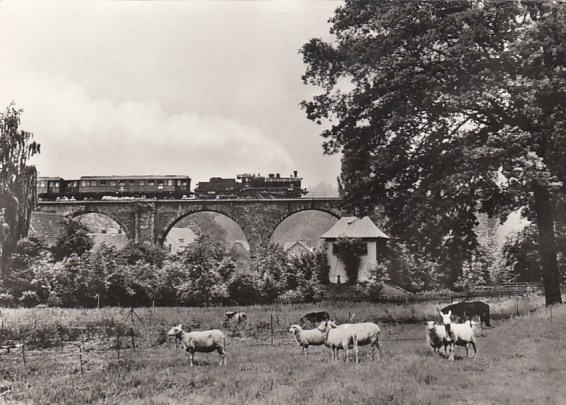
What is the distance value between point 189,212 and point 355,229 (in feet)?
21.5

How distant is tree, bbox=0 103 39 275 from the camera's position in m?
4.47

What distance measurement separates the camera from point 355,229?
5.87 m

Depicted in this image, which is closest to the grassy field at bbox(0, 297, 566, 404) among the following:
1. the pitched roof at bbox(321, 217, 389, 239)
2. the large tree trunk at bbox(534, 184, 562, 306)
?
the large tree trunk at bbox(534, 184, 562, 306)

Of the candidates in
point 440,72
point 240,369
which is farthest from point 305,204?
point 240,369

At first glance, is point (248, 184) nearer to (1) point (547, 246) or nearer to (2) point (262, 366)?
(2) point (262, 366)

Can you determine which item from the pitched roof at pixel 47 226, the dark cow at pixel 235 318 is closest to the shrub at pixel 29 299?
the pitched roof at pixel 47 226

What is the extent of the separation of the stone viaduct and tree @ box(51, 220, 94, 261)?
1025 millimetres

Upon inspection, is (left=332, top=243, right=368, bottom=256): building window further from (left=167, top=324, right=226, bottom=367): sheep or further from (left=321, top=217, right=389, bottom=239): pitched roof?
(left=167, top=324, right=226, bottom=367): sheep

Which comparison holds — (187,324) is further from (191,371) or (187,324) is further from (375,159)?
(375,159)

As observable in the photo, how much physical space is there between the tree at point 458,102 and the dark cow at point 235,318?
187 centimetres

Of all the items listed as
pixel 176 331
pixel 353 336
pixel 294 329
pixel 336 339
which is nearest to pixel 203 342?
pixel 176 331

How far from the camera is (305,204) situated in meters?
11.4

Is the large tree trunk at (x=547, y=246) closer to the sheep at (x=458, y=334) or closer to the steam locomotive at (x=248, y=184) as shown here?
the sheep at (x=458, y=334)

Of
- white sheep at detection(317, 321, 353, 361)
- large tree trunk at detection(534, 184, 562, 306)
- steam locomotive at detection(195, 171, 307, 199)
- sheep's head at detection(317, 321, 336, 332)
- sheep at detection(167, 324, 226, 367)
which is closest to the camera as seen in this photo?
sheep at detection(167, 324, 226, 367)
